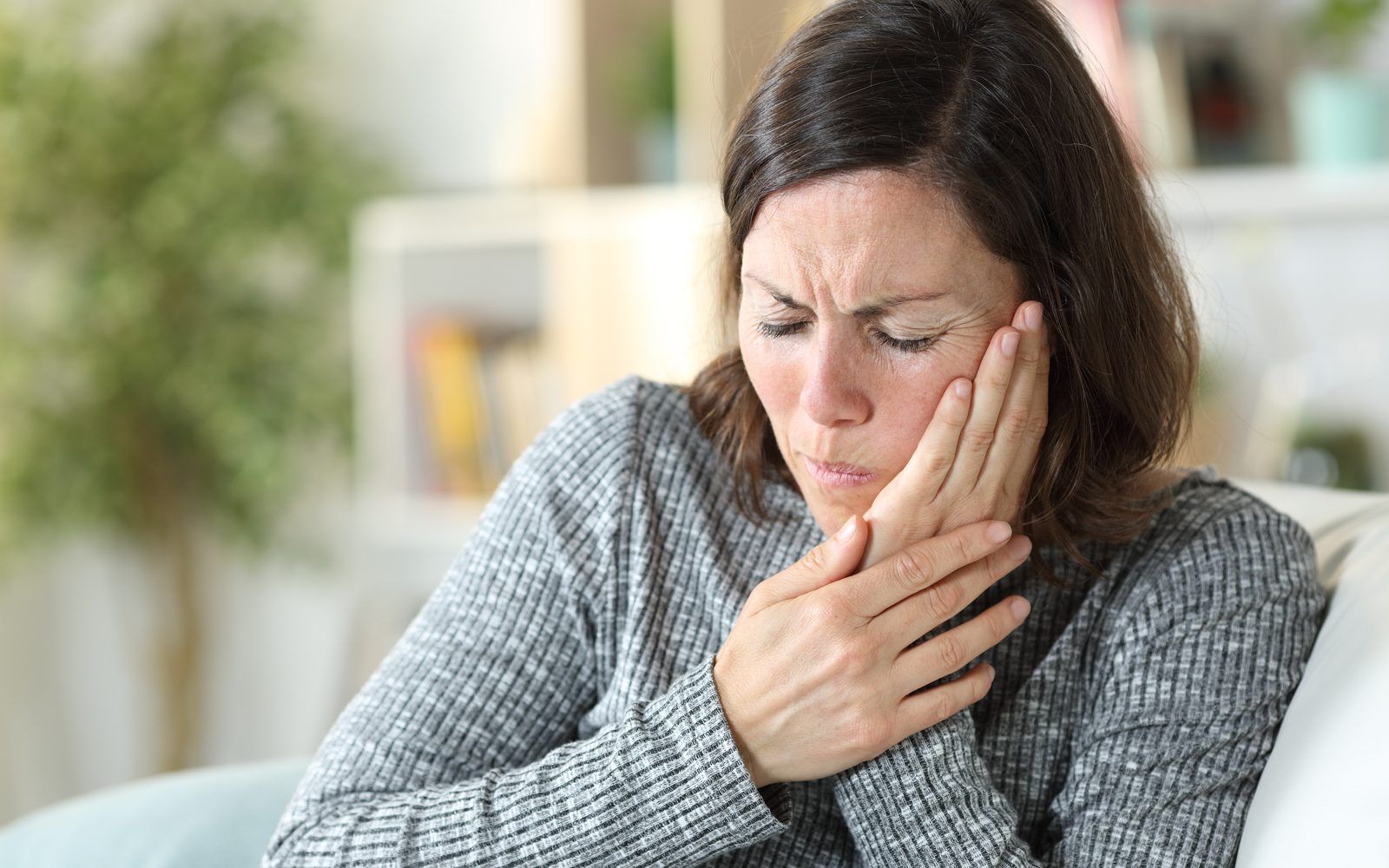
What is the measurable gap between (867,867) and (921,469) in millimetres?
292

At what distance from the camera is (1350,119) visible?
72.8 inches

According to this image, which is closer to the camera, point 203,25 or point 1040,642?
point 1040,642

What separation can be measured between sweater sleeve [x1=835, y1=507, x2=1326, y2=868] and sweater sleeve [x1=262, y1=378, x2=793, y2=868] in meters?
0.10

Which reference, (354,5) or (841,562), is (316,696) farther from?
(841,562)

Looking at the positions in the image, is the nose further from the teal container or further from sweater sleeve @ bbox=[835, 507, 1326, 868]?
the teal container

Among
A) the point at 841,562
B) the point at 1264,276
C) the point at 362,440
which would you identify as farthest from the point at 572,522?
the point at 362,440

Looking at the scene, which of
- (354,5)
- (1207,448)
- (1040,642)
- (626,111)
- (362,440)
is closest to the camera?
(1040,642)

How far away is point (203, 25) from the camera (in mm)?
2996

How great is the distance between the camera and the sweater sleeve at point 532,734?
93 cm

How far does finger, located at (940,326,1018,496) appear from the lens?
36.9 inches

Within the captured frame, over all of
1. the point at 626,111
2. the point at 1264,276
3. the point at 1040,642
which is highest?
the point at 626,111

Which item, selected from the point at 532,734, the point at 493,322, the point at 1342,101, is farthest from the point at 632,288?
the point at 532,734

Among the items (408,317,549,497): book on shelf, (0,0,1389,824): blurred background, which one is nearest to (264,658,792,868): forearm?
(0,0,1389,824): blurred background

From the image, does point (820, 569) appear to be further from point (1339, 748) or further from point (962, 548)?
point (1339, 748)
